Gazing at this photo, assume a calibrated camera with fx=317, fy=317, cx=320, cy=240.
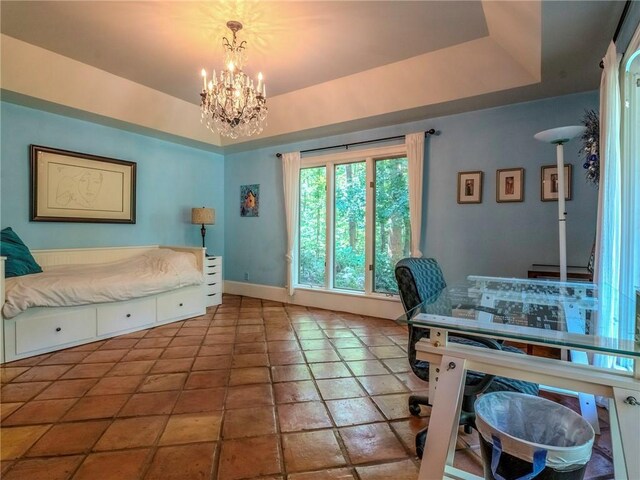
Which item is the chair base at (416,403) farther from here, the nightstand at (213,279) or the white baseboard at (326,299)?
the nightstand at (213,279)

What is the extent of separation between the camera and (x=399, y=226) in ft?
13.3

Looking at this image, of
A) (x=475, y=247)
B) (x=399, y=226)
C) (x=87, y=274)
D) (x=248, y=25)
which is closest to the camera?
(x=248, y=25)

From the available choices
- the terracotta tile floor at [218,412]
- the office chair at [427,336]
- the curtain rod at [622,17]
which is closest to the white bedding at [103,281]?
the terracotta tile floor at [218,412]

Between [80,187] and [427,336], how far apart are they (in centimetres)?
422

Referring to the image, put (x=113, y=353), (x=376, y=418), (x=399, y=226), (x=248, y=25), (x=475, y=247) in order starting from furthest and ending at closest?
(x=399, y=226), (x=475, y=247), (x=113, y=353), (x=248, y=25), (x=376, y=418)

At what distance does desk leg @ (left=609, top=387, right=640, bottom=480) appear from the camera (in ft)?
2.75

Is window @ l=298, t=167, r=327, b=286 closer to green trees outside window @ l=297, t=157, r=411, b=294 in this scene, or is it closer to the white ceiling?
green trees outside window @ l=297, t=157, r=411, b=294

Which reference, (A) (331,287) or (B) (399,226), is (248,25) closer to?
(B) (399,226)

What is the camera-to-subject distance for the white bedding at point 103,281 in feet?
8.75

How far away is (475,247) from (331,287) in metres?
1.97

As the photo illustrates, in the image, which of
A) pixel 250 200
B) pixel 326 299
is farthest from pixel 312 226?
pixel 250 200

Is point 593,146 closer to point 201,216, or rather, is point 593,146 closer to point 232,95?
point 232,95

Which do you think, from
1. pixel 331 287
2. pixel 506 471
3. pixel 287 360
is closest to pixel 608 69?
pixel 506 471

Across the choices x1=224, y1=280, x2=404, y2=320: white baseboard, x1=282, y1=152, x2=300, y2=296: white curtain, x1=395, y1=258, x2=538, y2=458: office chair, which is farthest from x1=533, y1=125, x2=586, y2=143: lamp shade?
x1=282, y1=152, x2=300, y2=296: white curtain
